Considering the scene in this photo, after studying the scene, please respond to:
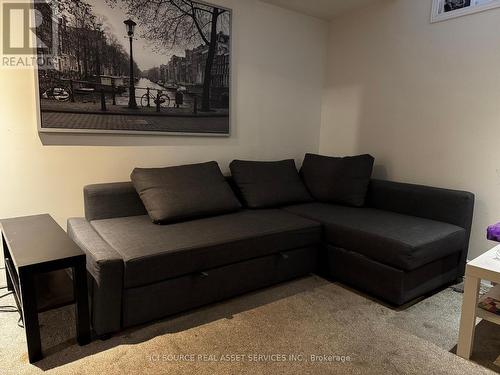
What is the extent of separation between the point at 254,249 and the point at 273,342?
59 centimetres

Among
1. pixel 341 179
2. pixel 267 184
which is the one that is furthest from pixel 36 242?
pixel 341 179

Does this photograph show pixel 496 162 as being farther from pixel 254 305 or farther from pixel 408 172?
pixel 254 305

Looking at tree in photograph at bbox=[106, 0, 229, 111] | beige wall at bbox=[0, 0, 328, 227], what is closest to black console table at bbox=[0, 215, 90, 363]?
beige wall at bbox=[0, 0, 328, 227]

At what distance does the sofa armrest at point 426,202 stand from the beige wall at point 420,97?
0.74 feet

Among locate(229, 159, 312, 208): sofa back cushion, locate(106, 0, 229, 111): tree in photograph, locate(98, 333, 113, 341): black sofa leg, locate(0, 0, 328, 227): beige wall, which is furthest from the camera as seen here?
locate(229, 159, 312, 208): sofa back cushion

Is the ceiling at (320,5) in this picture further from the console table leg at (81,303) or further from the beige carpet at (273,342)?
the console table leg at (81,303)

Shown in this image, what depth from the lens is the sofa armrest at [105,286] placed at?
5.49ft

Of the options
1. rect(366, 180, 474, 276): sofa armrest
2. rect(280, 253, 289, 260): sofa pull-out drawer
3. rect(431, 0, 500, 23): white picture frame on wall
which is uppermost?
rect(431, 0, 500, 23): white picture frame on wall

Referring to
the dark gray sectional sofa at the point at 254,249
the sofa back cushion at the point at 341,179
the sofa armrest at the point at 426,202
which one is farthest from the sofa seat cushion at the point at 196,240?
the sofa armrest at the point at 426,202

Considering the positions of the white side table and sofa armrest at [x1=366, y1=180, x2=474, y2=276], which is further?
sofa armrest at [x1=366, y1=180, x2=474, y2=276]

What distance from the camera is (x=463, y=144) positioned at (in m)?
2.65

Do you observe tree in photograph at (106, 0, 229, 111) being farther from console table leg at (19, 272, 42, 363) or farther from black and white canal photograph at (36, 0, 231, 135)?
console table leg at (19, 272, 42, 363)

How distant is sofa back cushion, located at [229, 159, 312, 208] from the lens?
9.45 feet

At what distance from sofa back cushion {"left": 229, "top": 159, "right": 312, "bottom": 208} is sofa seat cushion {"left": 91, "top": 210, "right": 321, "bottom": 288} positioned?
0.77ft
